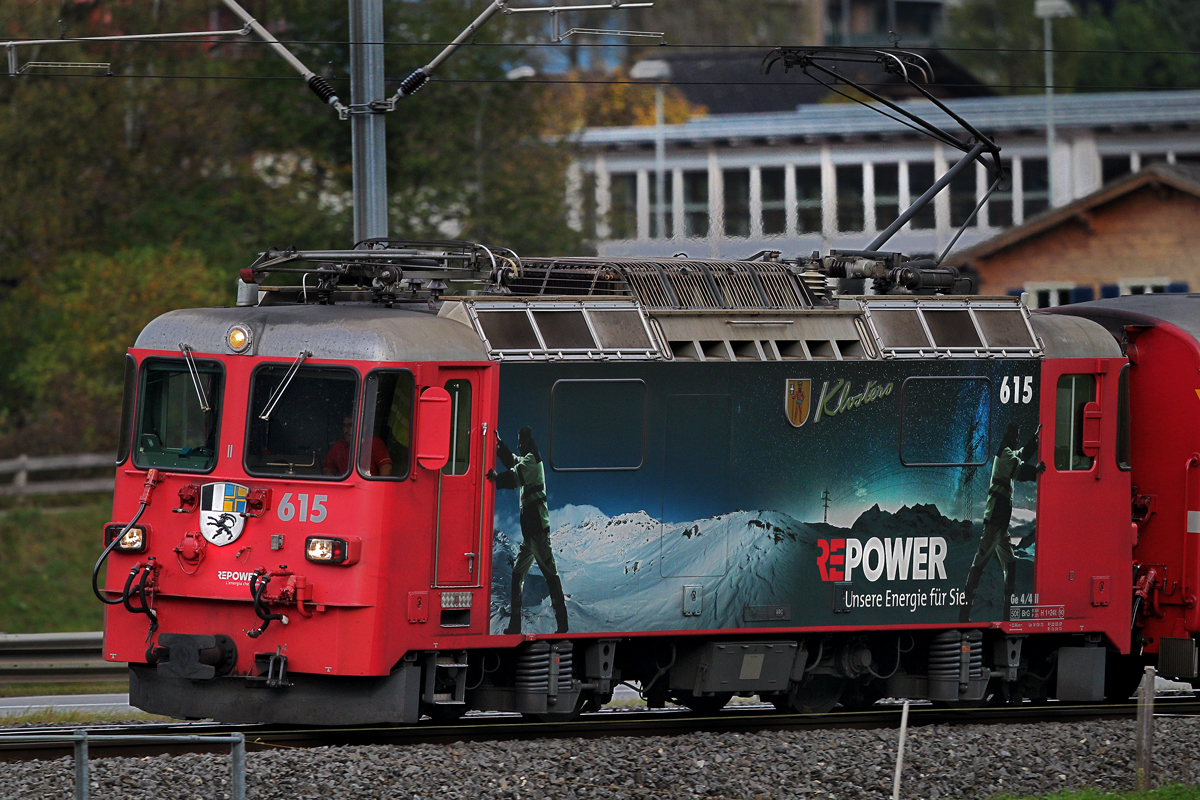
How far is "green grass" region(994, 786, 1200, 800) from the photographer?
11.4 metres

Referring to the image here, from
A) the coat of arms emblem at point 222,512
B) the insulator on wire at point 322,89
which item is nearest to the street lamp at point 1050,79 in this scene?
the insulator on wire at point 322,89

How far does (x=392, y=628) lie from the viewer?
11.9m

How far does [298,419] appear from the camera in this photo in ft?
40.1

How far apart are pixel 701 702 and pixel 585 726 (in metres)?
1.69

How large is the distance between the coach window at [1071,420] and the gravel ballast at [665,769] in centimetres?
251

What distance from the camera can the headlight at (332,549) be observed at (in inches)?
464

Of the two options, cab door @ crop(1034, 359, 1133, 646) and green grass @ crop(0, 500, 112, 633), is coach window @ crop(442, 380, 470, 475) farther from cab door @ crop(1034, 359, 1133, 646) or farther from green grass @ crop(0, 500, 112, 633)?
green grass @ crop(0, 500, 112, 633)

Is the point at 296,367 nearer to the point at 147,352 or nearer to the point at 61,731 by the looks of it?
the point at 147,352

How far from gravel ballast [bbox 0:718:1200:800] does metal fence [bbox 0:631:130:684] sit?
8072mm

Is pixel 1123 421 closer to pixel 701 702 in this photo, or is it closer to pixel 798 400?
pixel 798 400

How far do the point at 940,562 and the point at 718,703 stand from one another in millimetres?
2118

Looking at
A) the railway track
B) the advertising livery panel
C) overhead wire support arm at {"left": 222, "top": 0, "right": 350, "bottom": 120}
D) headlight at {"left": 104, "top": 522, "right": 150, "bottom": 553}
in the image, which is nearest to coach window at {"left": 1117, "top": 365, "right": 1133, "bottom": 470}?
the advertising livery panel

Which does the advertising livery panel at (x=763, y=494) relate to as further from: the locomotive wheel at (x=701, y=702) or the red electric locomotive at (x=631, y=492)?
the locomotive wheel at (x=701, y=702)

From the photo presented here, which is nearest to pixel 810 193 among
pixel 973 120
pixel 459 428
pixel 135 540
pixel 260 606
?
pixel 973 120
